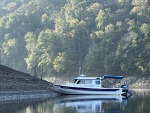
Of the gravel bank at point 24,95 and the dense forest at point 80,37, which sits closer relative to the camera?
the gravel bank at point 24,95

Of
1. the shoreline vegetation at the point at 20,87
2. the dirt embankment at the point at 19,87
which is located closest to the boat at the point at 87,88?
the shoreline vegetation at the point at 20,87

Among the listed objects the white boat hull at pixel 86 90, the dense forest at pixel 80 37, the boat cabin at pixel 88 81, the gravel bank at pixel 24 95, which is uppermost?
the dense forest at pixel 80 37

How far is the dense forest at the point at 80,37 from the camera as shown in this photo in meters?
82.2

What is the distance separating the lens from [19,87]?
44.9 m

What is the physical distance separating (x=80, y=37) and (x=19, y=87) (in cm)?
5504

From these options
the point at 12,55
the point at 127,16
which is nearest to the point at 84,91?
the point at 127,16

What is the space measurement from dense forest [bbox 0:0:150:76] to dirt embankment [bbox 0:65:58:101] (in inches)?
1042

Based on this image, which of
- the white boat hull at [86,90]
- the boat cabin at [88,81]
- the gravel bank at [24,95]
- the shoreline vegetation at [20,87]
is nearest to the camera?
the gravel bank at [24,95]

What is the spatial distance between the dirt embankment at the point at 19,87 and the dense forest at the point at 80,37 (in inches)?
1042

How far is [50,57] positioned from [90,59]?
13.6m

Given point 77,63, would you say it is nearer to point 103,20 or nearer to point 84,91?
point 103,20

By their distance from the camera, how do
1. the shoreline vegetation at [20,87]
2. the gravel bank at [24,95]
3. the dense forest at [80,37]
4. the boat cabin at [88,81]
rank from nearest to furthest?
the gravel bank at [24,95] → the shoreline vegetation at [20,87] → the boat cabin at [88,81] → the dense forest at [80,37]

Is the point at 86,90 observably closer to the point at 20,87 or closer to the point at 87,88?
the point at 87,88

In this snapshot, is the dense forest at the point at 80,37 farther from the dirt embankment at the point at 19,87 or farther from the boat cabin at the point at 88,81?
the dirt embankment at the point at 19,87
